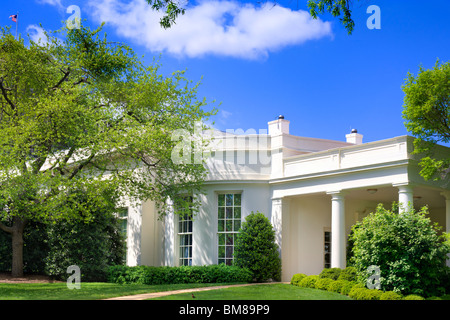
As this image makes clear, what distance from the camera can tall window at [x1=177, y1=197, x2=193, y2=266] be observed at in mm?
23945

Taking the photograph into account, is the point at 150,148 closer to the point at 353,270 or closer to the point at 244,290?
the point at 244,290

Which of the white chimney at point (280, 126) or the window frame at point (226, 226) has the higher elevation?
the white chimney at point (280, 126)

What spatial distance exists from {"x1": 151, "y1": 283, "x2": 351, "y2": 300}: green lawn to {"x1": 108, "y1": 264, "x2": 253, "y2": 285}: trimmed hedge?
313 cm

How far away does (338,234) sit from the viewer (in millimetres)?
20109

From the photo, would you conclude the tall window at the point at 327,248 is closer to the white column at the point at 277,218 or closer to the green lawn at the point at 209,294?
the white column at the point at 277,218

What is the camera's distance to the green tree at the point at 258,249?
21.5 m

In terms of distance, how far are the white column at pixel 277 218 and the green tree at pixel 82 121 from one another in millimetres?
3356

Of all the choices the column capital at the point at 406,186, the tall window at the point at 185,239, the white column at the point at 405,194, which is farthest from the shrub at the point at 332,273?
the tall window at the point at 185,239

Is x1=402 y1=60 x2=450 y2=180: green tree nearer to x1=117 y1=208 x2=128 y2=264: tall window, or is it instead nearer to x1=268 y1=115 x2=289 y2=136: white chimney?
x1=268 y1=115 x2=289 y2=136: white chimney

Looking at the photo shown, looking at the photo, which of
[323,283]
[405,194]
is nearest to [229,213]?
[323,283]

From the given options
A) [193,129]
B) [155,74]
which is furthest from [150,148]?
[155,74]

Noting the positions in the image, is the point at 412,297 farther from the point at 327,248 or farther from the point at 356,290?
the point at 327,248
